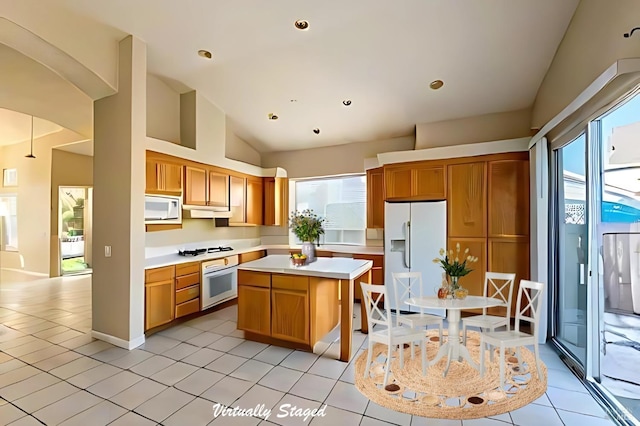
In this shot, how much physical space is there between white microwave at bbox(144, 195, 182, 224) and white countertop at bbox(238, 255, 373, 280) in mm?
1445

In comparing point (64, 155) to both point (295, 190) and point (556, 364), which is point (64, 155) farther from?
point (556, 364)

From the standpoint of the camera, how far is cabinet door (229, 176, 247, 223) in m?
5.57

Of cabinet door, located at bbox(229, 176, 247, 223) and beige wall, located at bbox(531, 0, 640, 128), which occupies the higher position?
beige wall, located at bbox(531, 0, 640, 128)

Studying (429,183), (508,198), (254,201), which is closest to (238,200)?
(254,201)

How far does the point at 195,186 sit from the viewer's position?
4727mm

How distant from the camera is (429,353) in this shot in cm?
331

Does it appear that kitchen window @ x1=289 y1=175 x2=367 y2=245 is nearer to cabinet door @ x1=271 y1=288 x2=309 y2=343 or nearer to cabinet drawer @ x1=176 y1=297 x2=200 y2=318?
cabinet drawer @ x1=176 y1=297 x2=200 y2=318

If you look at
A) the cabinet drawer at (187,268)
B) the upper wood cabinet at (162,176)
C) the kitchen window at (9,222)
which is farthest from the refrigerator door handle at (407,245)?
the kitchen window at (9,222)

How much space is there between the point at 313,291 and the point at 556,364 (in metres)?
2.50

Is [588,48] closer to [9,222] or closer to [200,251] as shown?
[200,251]

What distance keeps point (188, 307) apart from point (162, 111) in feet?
9.47

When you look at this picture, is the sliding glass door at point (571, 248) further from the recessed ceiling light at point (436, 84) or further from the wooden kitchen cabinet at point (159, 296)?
the wooden kitchen cabinet at point (159, 296)

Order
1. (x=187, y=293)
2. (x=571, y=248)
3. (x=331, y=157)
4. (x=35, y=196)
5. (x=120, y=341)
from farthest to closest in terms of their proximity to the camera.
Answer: (x=35, y=196), (x=331, y=157), (x=187, y=293), (x=120, y=341), (x=571, y=248)

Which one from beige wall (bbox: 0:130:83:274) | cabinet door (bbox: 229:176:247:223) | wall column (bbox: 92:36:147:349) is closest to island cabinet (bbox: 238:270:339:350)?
wall column (bbox: 92:36:147:349)
